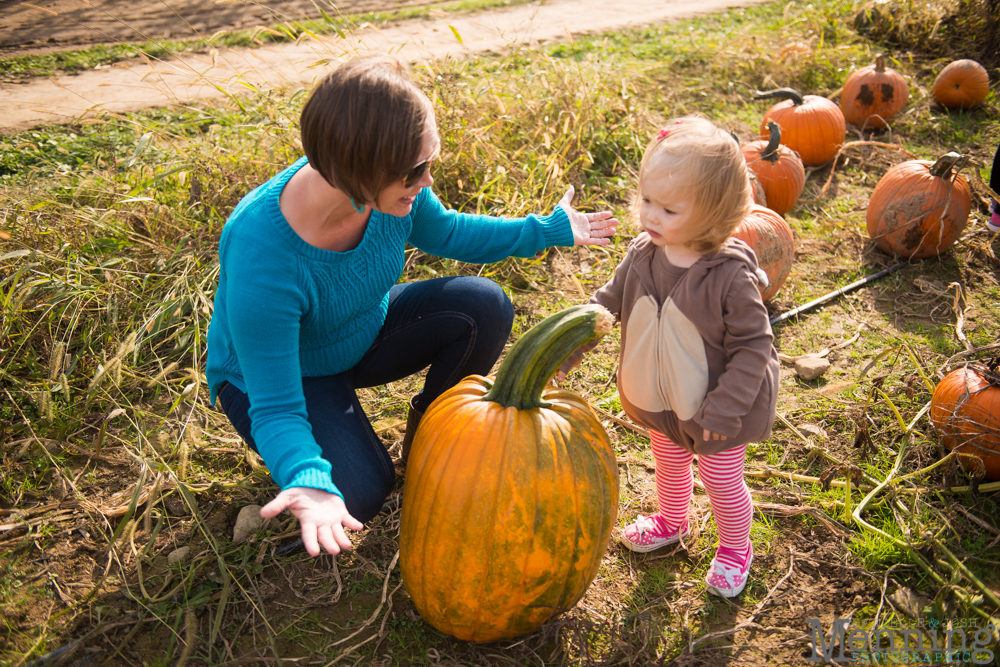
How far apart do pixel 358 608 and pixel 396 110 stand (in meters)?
1.57

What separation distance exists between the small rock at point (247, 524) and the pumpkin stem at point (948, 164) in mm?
4011

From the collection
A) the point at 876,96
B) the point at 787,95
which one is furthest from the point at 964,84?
the point at 787,95

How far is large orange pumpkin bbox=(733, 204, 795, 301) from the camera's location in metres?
3.25

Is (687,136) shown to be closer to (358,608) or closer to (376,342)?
(376,342)

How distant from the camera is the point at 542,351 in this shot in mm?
1807

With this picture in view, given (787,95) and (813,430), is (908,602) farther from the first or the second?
(787,95)

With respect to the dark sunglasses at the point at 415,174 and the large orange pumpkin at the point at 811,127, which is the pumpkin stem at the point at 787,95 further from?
the dark sunglasses at the point at 415,174

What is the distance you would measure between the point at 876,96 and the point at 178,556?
5893mm

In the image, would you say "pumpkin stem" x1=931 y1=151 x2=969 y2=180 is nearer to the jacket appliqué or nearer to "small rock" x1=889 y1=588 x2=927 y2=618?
"small rock" x1=889 y1=588 x2=927 y2=618

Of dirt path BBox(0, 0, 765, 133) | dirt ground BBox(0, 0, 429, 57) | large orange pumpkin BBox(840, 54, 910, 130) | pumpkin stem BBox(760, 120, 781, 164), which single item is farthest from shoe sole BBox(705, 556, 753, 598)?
dirt ground BBox(0, 0, 429, 57)

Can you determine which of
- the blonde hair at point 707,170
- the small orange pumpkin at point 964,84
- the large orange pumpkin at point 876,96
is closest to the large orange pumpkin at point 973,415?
the blonde hair at point 707,170

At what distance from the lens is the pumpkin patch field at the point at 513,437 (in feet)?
6.53

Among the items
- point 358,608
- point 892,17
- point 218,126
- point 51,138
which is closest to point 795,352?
point 358,608

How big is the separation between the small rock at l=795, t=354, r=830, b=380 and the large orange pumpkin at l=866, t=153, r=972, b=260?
126 cm
